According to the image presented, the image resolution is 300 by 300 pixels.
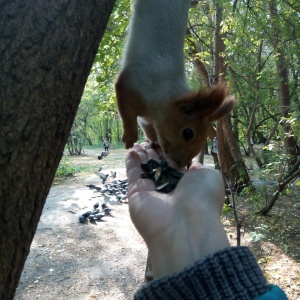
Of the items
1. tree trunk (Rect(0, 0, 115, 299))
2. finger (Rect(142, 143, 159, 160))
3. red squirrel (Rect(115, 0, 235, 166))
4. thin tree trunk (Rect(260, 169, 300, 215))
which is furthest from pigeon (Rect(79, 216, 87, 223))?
tree trunk (Rect(0, 0, 115, 299))

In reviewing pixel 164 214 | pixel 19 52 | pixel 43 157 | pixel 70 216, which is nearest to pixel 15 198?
pixel 43 157

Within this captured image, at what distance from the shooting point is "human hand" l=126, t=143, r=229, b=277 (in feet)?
4.15

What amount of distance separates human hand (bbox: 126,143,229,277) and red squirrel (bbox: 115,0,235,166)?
66 centimetres

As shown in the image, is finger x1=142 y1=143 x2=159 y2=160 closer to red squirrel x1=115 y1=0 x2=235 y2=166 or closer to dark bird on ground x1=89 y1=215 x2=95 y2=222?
red squirrel x1=115 y1=0 x2=235 y2=166

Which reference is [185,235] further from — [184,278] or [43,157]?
[43,157]

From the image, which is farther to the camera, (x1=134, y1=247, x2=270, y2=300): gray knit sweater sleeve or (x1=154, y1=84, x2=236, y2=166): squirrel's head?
(x1=154, y1=84, x2=236, y2=166): squirrel's head

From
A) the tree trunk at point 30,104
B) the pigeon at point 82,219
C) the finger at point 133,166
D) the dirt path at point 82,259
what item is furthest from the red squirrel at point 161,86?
the pigeon at point 82,219

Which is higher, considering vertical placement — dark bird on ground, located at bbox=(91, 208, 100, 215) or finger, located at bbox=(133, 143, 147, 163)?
finger, located at bbox=(133, 143, 147, 163)

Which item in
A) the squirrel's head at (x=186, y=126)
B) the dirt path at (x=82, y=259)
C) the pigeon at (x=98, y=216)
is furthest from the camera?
the pigeon at (x=98, y=216)

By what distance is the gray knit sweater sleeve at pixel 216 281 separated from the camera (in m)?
1.04

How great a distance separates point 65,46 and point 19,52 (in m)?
0.15

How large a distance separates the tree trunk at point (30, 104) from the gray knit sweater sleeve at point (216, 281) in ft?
1.39

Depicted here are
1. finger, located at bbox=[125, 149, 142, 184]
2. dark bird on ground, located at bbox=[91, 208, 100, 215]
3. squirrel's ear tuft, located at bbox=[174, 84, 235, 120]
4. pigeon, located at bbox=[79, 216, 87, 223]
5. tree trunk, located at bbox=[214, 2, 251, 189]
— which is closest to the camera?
finger, located at bbox=[125, 149, 142, 184]

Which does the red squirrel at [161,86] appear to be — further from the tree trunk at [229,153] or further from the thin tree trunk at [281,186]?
the tree trunk at [229,153]
